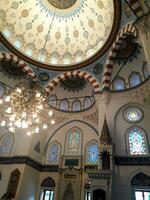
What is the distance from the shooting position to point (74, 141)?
38.4 ft

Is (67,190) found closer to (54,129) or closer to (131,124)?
(54,129)

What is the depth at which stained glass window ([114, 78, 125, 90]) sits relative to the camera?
10258mm

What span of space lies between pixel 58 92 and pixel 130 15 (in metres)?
7.00

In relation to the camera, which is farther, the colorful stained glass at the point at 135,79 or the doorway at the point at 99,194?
the colorful stained glass at the point at 135,79

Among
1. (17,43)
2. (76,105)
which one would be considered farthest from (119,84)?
(17,43)

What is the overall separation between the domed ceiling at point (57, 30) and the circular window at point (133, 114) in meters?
3.63

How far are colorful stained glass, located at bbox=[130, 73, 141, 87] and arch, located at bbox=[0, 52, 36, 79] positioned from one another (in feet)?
18.2

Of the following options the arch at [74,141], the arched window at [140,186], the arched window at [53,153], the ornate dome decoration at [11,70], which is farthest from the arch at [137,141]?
the ornate dome decoration at [11,70]

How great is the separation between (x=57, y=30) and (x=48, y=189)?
32.5ft

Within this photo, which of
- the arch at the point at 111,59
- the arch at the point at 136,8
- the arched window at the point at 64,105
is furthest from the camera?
the arched window at the point at 64,105

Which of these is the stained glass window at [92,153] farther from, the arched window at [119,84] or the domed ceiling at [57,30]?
the domed ceiling at [57,30]

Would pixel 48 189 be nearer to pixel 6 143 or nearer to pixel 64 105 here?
pixel 6 143

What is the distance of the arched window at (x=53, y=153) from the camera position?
37.5 ft

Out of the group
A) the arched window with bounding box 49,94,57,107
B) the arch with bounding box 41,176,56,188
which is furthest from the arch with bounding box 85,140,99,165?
the arched window with bounding box 49,94,57,107
